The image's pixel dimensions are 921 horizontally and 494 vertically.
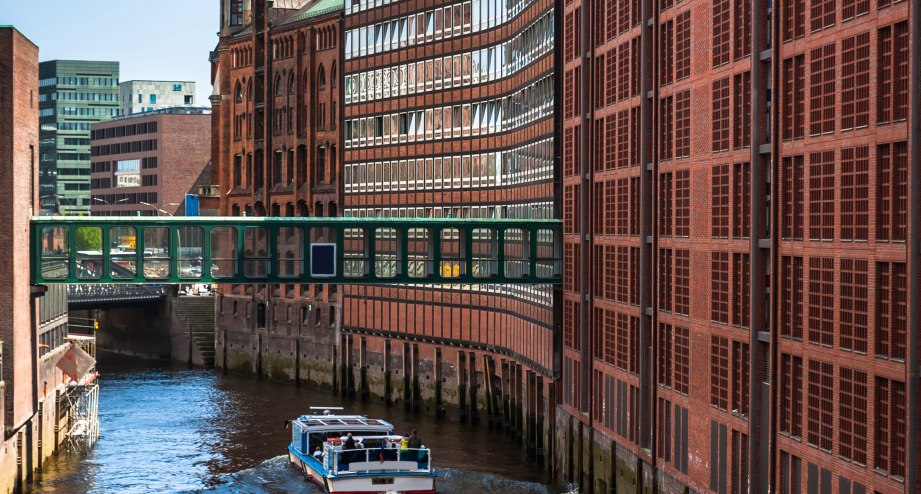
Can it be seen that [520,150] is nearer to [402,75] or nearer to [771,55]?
[402,75]

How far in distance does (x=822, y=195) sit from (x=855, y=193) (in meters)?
2.38

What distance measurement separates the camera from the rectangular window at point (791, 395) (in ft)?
171

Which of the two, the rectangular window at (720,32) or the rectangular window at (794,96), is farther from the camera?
the rectangular window at (720,32)

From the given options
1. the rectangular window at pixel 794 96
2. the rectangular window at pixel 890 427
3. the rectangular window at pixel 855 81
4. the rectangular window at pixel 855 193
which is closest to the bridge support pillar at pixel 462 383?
the rectangular window at pixel 794 96

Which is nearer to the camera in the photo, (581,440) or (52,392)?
(581,440)

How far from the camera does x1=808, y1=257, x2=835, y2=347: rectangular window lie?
49719mm

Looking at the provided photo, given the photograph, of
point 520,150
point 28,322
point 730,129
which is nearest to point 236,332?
point 520,150

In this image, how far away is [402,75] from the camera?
129m

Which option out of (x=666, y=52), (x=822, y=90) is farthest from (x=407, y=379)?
(x=822, y=90)

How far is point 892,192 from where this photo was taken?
150 ft

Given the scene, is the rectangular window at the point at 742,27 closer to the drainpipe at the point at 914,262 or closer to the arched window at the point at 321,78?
the drainpipe at the point at 914,262

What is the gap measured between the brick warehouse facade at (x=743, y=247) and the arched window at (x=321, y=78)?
6648 centimetres

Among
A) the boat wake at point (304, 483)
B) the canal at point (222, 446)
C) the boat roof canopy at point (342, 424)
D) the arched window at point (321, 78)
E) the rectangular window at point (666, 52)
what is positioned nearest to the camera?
the rectangular window at point (666, 52)

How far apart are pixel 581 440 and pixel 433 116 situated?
48131 mm
